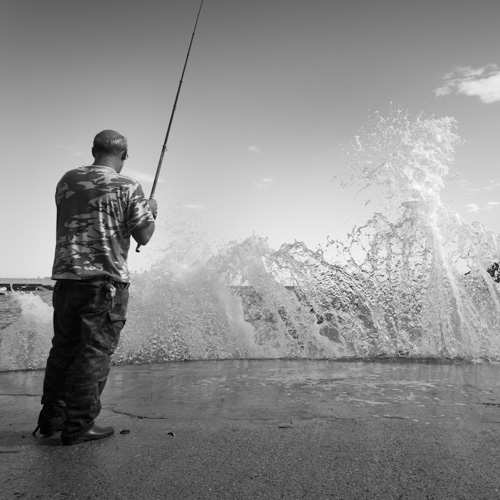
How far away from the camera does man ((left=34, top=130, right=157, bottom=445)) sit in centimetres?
282

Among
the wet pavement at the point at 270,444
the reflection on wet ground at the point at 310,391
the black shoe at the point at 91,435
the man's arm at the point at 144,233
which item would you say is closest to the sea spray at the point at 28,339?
the reflection on wet ground at the point at 310,391

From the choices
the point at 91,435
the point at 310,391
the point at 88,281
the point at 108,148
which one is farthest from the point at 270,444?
the point at 108,148

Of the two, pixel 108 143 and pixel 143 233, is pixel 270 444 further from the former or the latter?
pixel 108 143

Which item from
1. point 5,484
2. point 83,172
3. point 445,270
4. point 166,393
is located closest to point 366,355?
point 445,270

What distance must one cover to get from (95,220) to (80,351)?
30.1 inches

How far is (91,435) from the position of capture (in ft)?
8.92

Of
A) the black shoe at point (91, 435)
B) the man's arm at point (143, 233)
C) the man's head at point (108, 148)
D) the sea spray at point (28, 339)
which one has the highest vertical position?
the man's head at point (108, 148)

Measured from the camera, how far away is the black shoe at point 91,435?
2.68 m

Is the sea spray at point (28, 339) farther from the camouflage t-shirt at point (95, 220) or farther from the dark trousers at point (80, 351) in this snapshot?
the camouflage t-shirt at point (95, 220)

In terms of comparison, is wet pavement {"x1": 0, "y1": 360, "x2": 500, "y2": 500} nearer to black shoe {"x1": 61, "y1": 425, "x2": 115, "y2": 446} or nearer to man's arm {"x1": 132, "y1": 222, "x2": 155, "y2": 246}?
black shoe {"x1": 61, "y1": 425, "x2": 115, "y2": 446}

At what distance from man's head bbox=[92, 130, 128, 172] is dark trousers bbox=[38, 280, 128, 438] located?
783 mm

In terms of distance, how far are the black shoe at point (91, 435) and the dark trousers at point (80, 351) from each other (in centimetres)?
2

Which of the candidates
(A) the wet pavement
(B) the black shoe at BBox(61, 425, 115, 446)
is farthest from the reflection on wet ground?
(B) the black shoe at BBox(61, 425, 115, 446)

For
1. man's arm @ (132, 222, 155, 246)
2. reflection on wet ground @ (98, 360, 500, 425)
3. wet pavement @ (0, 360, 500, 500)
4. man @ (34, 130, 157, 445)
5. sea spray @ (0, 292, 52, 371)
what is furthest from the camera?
sea spray @ (0, 292, 52, 371)
